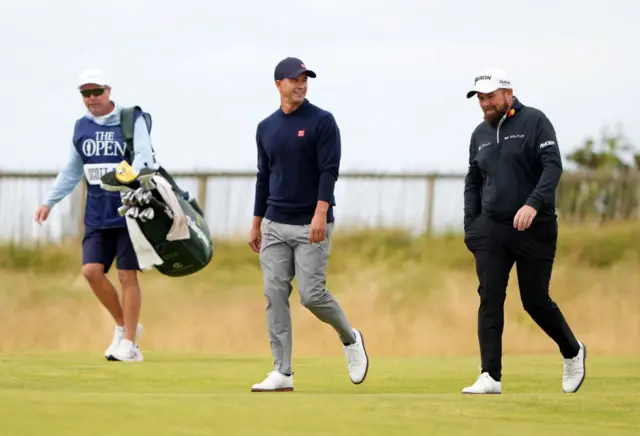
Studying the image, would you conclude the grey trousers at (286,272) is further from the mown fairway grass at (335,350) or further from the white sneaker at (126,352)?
the white sneaker at (126,352)

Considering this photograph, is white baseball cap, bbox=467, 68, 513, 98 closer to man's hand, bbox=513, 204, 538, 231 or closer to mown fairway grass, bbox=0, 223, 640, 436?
man's hand, bbox=513, 204, 538, 231

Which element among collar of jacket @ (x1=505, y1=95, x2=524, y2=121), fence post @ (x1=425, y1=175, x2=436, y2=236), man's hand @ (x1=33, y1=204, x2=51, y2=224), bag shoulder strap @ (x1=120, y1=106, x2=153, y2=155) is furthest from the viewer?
fence post @ (x1=425, y1=175, x2=436, y2=236)

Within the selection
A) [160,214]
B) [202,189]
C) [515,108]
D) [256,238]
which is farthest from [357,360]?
[202,189]

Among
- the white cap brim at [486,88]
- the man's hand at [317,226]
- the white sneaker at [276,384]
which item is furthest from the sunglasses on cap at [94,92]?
the white cap brim at [486,88]

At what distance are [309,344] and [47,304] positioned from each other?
14.6 ft

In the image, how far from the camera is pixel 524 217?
8.98 m

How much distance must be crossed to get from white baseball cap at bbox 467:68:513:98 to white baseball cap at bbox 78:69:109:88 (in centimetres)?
370

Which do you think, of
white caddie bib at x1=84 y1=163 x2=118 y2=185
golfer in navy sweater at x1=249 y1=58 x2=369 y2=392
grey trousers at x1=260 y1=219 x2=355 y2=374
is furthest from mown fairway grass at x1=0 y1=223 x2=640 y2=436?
white caddie bib at x1=84 y1=163 x2=118 y2=185

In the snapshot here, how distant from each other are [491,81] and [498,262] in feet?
3.38

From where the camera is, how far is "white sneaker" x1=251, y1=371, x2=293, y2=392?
940 centimetres

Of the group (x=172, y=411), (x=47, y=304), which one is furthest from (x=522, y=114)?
(x=47, y=304)

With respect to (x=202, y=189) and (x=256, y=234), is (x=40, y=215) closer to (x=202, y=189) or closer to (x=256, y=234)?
(x=256, y=234)

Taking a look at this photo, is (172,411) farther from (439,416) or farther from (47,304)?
(47,304)

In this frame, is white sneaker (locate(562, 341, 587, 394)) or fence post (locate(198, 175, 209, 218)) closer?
white sneaker (locate(562, 341, 587, 394))
